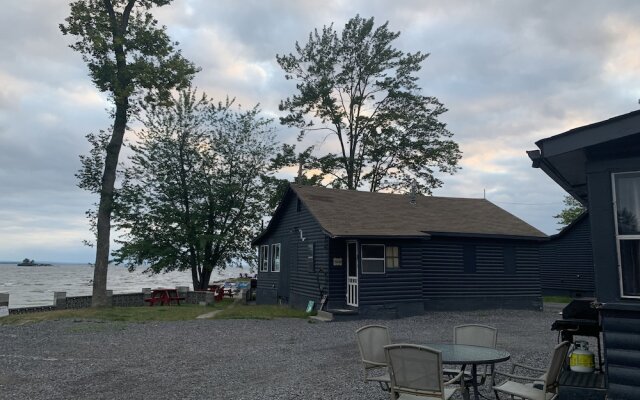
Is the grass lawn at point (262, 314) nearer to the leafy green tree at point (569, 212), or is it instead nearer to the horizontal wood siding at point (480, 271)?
the horizontal wood siding at point (480, 271)

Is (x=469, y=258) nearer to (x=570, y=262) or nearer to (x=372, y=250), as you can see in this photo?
(x=372, y=250)

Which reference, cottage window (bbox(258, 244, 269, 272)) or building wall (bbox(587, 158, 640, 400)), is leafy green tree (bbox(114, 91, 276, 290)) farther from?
building wall (bbox(587, 158, 640, 400))

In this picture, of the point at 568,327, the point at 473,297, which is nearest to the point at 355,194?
the point at 473,297

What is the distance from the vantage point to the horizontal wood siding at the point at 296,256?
18.5 m

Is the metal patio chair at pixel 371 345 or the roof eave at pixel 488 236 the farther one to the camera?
the roof eave at pixel 488 236

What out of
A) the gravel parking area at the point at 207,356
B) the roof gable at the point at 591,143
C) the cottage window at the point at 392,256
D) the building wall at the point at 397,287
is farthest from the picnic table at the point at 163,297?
the roof gable at the point at 591,143

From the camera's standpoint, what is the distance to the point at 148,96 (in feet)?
72.8

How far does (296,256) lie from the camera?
824 inches

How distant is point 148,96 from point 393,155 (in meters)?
18.6

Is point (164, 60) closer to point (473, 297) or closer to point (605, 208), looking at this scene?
point (473, 297)

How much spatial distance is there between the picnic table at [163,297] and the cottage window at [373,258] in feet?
42.6

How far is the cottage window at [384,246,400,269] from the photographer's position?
58.1 feet

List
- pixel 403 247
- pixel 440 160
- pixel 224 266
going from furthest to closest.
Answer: pixel 440 160, pixel 224 266, pixel 403 247

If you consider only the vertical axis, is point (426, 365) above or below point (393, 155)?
below
